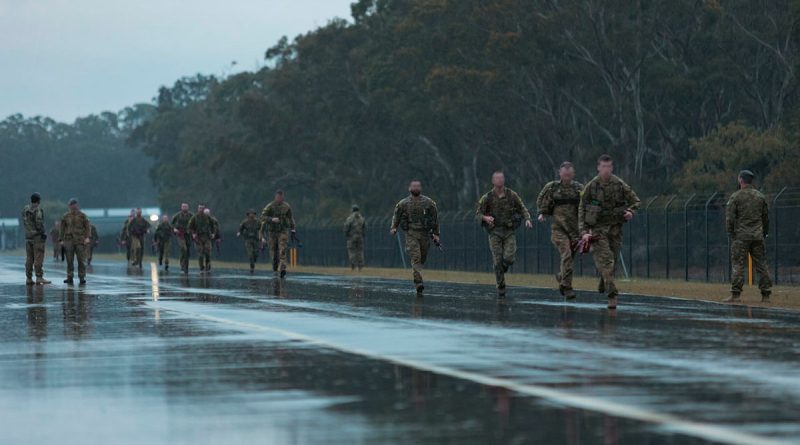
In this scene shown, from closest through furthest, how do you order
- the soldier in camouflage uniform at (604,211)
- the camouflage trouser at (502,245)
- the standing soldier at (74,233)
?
the soldier in camouflage uniform at (604,211) < the camouflage trouser at (502,245) < the standing soldier at (74,233)

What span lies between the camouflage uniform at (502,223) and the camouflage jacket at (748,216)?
328 centimetres

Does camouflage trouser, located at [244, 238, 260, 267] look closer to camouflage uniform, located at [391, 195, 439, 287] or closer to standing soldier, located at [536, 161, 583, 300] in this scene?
camouflage uniform, located at [391, 195, 439, 287]

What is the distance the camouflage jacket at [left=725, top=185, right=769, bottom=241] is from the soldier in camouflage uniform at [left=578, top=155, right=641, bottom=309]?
226 centimetres

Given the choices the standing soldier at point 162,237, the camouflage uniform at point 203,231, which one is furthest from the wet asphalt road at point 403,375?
the standing soldier at point 162,237

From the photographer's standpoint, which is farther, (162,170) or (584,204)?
(162,170)

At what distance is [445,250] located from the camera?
5606cm

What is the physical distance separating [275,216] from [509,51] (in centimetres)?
2720

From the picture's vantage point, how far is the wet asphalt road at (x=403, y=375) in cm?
912

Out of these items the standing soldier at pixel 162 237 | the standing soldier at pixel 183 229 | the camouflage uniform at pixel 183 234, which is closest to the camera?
the camouflage uniform at pixel 183 234

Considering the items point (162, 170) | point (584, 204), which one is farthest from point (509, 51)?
point (162, 170)

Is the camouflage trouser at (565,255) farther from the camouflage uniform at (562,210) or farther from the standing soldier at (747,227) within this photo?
the standing soldier at (747,227)

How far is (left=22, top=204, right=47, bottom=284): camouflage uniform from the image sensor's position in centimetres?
3450

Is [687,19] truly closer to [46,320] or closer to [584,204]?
[584,204]

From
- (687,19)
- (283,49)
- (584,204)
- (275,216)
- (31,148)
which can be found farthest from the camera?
(31,148)
